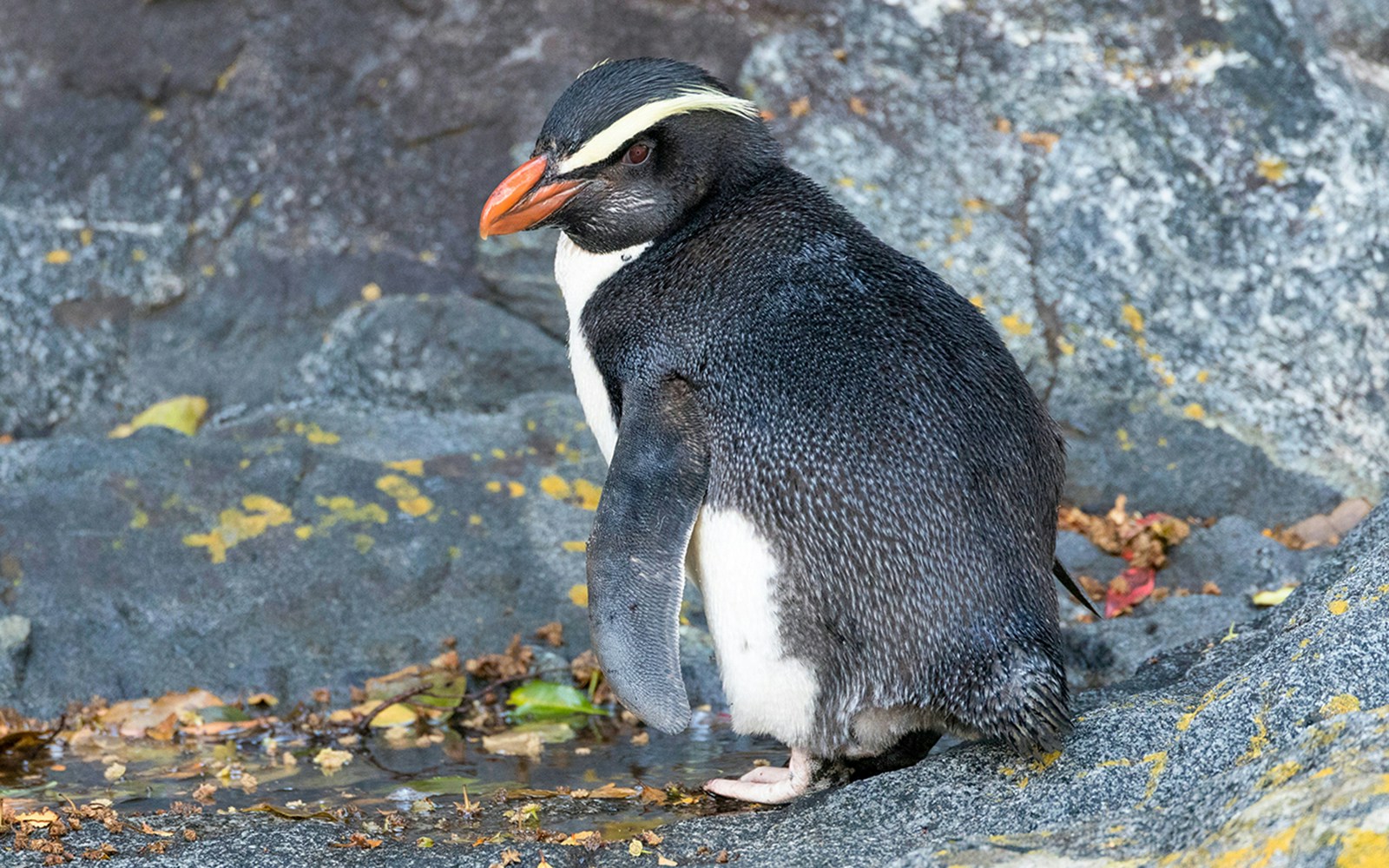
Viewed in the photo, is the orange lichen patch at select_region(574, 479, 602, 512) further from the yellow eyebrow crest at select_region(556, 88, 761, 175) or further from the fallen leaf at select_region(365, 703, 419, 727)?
the yellow eyebrow crest at select_region(556, 88, 761, 175)

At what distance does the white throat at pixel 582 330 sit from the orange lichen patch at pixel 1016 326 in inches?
80.5

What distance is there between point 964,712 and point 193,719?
1874mm

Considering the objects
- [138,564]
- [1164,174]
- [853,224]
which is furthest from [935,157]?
[138,564]

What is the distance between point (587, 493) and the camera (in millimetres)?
4211

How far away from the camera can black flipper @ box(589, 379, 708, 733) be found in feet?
8.29

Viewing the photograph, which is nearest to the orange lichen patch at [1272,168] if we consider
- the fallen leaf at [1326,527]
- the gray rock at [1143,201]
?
the gray rock at [1143,201]

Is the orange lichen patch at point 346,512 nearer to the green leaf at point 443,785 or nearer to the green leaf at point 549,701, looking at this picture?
the green leaf at point 549,701

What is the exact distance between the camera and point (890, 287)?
8.96ft

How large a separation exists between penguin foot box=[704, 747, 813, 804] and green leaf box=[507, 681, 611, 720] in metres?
0.76

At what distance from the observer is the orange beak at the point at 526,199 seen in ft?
9.52

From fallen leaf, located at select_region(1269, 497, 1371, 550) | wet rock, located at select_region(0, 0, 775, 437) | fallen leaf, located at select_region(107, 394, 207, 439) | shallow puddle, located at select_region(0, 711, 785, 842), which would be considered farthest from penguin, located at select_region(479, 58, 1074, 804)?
fallen leaf, located at select_region(107, 394, 207, 439)

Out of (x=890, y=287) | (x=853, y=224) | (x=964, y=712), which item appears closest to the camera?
(x=964, y=712)

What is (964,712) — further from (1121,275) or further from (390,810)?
(1121,275)

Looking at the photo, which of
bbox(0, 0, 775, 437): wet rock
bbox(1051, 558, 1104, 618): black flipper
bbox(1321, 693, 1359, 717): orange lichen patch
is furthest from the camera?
bbox(0, 0, 775, 437): wet rock
